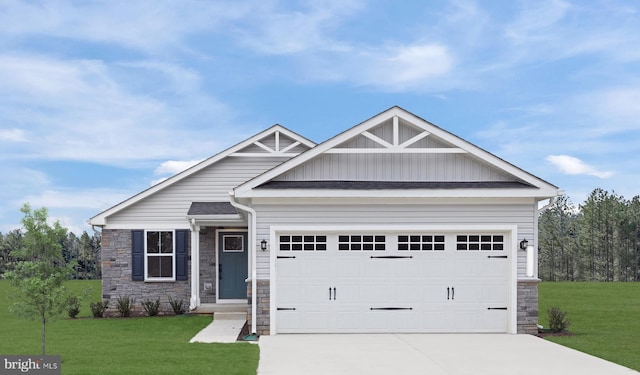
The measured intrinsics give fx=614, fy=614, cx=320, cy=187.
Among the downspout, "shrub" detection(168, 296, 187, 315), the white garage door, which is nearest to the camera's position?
the downspout

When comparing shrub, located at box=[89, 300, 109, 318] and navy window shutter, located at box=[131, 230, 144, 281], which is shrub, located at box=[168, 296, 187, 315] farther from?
shrub, located at box=[89, 300, 109, 318]

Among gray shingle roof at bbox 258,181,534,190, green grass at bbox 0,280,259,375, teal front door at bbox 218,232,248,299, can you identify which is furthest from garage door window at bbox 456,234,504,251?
teal front door at bbox 218,232,248,299

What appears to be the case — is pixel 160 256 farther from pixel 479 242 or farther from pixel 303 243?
pixel 479 242

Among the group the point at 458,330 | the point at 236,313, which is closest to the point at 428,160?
the point at 458,330

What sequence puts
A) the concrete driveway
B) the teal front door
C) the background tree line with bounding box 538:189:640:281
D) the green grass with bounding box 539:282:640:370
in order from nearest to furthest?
the concrete driveway → the green grass with bounding box 539:282:640:370 → the teal front door → the background tree line with bounding box 538:189:640:281

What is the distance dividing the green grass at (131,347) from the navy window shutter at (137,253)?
1684 mm

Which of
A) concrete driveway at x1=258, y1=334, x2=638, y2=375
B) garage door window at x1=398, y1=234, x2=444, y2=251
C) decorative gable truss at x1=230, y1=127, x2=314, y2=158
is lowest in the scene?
concrete driveway at x1=258, y1=334, x2=638, y2=375

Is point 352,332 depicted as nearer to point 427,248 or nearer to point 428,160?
point 427,248

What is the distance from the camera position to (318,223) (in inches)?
523

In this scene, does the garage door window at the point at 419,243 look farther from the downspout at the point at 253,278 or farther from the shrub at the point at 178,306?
the shrub at the point at 178,306

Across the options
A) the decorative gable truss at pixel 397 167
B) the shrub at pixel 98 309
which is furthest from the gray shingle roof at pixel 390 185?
the shrub at pixel 98 309

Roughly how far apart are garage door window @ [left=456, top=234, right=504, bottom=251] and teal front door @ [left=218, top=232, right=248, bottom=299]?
7.53 metres

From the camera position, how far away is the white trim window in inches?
721

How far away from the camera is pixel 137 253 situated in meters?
18.2
